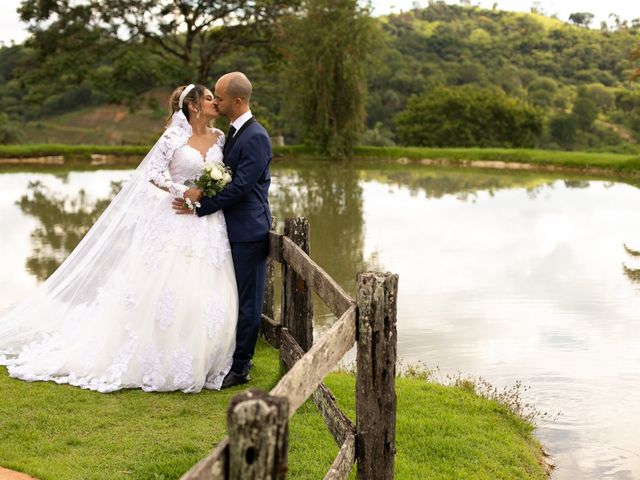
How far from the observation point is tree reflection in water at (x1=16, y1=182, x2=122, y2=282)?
11586 millimetres

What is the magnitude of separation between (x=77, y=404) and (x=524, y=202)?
16161 millimetres

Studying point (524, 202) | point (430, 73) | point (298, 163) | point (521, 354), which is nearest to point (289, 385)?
point (521, 354)

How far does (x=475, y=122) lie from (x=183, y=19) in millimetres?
16993

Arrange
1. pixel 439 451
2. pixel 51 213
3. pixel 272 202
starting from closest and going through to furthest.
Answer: pixel 439 451 < pixel 51 213 < pixel 272 202

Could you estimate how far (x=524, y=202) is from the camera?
19.7 m

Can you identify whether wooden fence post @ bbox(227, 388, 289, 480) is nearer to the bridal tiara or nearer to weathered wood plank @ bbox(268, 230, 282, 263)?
weathered wood plank @ bbox(268, 230, 282, 263)

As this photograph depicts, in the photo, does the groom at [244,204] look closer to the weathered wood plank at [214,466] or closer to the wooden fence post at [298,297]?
the wooden fence post at [298,297]

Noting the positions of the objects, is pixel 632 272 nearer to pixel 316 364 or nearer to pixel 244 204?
pixel 244 204

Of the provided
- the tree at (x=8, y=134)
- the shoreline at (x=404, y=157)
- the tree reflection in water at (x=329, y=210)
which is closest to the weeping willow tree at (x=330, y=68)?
the shoreline at (x=404, y=157)

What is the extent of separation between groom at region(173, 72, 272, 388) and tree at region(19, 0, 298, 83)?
2745cm

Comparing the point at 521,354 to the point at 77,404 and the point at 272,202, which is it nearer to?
the point at 77,404

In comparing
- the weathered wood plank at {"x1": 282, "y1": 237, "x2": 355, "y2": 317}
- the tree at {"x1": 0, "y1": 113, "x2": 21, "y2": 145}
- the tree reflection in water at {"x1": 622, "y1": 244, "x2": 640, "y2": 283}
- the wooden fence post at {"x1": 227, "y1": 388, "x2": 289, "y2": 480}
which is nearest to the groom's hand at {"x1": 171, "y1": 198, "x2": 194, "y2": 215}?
the weathered wood plank at {"x1": 282, "y1": 237, "x2": 355, "y2": 317}

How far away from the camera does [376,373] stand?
3.51 metres

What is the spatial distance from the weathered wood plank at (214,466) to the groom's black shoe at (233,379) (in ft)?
11.2
